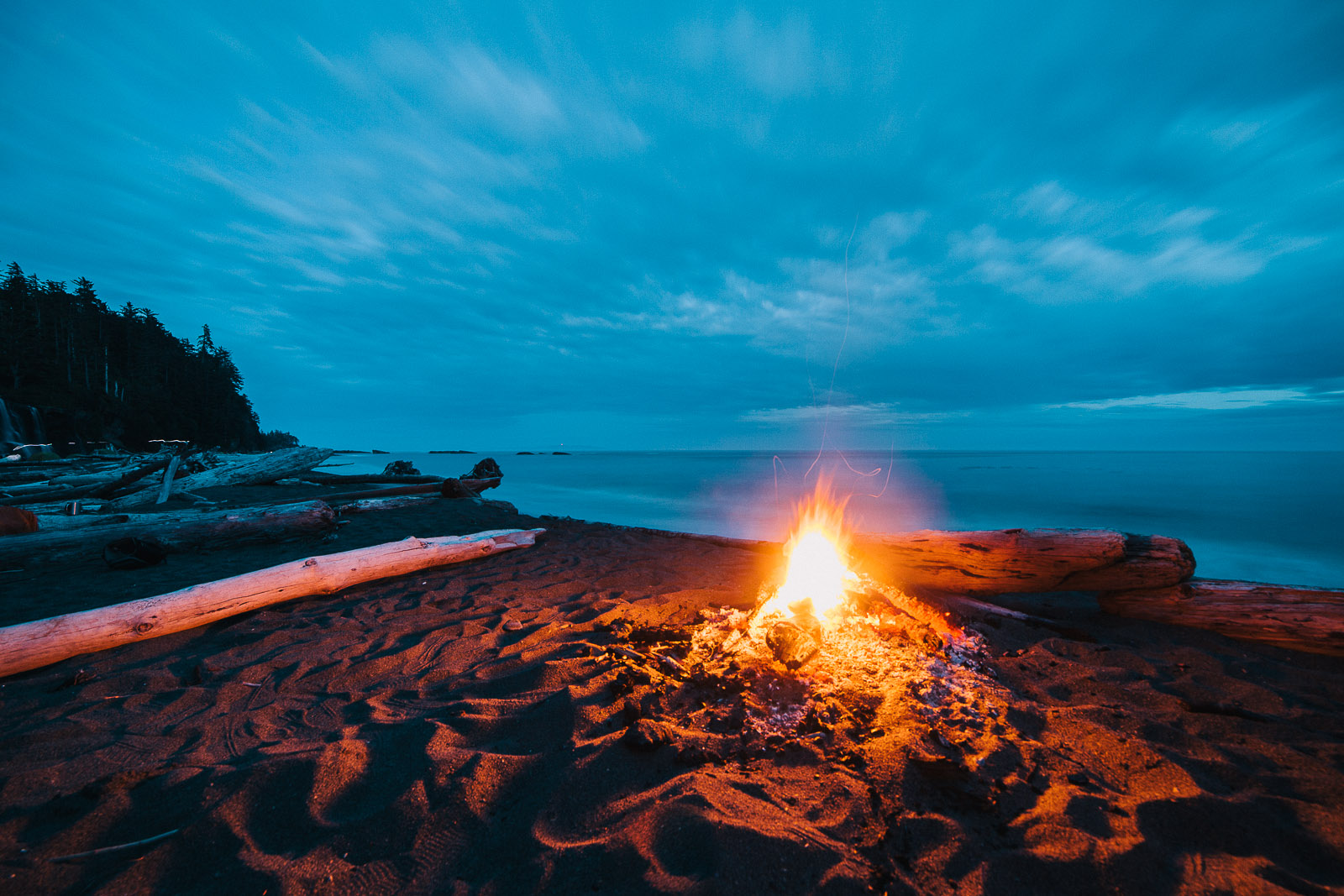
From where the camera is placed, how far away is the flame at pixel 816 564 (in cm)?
478

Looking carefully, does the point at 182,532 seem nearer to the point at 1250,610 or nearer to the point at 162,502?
the point at 162,502

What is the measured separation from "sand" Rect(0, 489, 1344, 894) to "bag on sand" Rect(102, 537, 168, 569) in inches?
66.5

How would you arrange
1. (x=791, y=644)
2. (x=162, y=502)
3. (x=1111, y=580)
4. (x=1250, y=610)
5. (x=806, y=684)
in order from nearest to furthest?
(x=806, y=684) < (x=791, y=644) < (x=1250, y=610) < (x=1111, y=580) < (x=162, y=502)

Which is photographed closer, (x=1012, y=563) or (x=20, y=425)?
(x=1012, y=563)

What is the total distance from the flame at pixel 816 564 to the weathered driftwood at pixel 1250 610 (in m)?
2.69

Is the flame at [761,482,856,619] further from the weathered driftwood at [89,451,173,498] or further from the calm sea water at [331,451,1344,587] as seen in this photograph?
the weathered driftwood at [89,451,173,498]

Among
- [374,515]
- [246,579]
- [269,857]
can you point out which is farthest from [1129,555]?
[374,515]

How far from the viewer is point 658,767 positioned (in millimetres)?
2631

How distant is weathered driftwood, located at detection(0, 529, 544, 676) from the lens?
3572mm

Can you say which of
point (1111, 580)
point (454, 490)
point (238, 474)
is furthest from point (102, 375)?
point (1111, 580)

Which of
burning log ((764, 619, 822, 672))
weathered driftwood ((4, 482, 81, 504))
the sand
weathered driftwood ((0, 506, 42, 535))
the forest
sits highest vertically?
the forest

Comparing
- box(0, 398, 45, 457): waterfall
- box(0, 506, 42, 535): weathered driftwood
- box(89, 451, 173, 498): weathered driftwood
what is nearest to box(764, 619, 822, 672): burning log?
box(0, 506, 42, 535): weathered driftwood

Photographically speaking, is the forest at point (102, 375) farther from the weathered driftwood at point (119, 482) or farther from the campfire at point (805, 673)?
the campfire at point (805, 673)

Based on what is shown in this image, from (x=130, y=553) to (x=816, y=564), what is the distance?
900 centimetres
